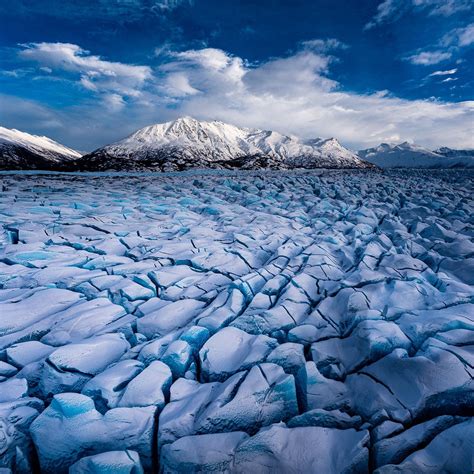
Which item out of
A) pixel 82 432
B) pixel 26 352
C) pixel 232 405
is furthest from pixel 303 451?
pixel 26 352

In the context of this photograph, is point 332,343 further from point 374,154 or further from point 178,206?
point 374,154

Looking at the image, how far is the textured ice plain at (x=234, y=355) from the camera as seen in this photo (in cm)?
139

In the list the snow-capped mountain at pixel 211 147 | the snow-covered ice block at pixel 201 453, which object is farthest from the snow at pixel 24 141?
the snow-covered ice block at pixel 201 453

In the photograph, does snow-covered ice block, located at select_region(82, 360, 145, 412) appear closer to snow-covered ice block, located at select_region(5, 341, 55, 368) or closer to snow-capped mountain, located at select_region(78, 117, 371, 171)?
snow-covered ice block, located at select_region(5, 341, 55, 368)

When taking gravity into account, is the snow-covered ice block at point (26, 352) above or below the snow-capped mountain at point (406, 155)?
below

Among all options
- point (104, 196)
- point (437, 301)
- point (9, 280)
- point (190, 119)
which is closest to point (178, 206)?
point (104, 196)

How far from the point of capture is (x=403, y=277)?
3.10 meters

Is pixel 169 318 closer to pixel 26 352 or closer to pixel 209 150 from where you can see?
pixel 26 352

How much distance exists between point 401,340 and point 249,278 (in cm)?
150

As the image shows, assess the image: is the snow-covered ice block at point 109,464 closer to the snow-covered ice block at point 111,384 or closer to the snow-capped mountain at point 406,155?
the snow-covered ice block at point 111,384

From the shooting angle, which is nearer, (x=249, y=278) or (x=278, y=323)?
(x=278, y=323)

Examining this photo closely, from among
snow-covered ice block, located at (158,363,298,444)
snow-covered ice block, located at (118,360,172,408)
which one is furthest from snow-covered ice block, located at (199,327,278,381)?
snow-covered ice block, located at (118,360,172,408)

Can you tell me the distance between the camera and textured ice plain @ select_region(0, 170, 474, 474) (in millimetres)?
1395

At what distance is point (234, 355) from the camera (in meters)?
2.04
